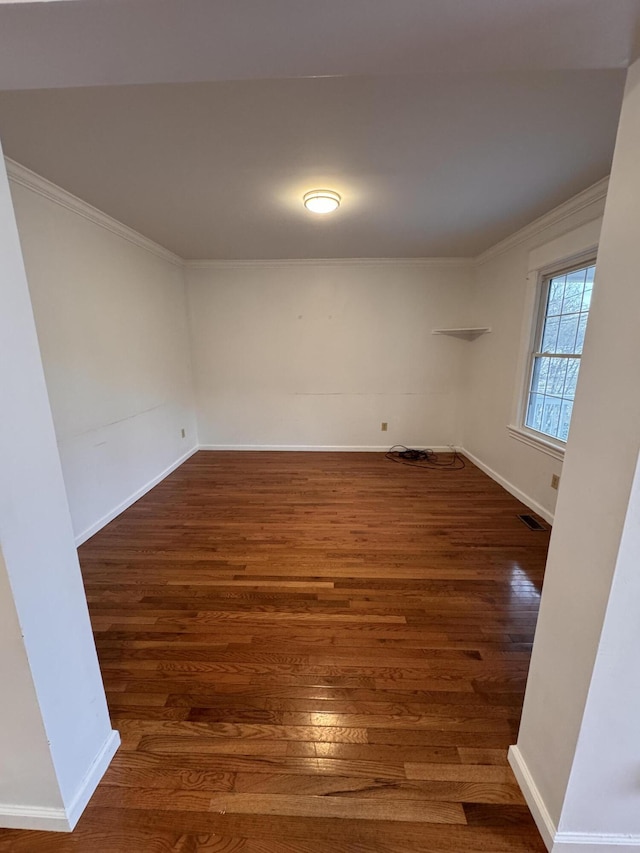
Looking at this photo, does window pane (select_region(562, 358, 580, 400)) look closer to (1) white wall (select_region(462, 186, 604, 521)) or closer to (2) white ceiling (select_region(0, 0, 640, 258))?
(1) white wall (select_region(462, 186, 604, 521))

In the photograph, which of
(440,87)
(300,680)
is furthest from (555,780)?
(440,87)

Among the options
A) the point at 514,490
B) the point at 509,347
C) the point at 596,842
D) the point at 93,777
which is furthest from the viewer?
the point at 509,347

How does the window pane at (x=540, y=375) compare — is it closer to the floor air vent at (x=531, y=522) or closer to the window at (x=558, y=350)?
the window at (x=558, y=350)

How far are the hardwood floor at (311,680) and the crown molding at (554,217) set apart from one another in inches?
93.5

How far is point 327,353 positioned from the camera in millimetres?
4426

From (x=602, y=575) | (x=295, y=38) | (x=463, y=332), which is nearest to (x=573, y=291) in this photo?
(x=463, y=332)

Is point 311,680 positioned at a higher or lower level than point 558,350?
lower

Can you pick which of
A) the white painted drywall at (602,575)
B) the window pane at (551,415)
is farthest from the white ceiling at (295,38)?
the window pane at (551,415)

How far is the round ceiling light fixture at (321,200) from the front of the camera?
90.7 inches

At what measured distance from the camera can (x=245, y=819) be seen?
104 cm

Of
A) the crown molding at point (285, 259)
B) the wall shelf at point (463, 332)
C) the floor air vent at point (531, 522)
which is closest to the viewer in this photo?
the crown molding at point (285, 259)

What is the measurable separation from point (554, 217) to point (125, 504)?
4.31 meters

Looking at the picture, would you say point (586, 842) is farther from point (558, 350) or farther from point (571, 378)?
point (558, 350)

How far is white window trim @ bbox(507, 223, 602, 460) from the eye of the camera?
95.3 inches
